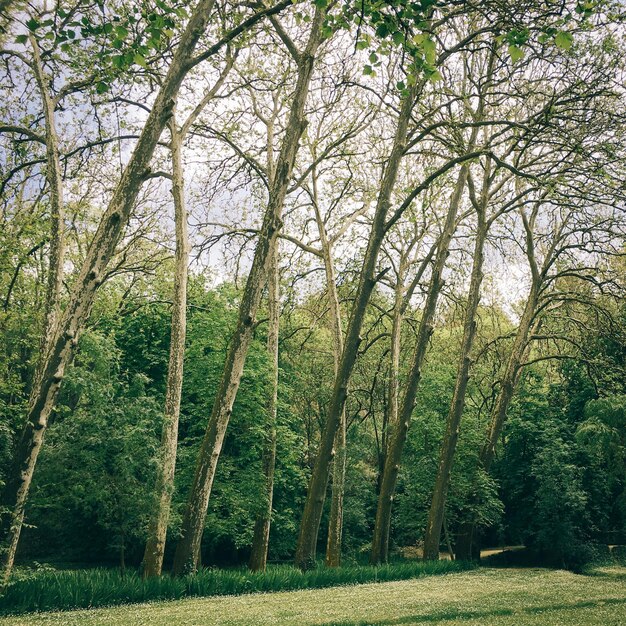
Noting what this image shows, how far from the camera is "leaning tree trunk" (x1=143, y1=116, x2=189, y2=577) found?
11922 millimetres

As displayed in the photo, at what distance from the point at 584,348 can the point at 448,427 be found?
5366 mm

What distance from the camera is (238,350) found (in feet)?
35.5

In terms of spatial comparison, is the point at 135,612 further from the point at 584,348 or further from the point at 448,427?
the point at 584,348

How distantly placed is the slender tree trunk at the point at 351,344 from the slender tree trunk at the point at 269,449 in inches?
115

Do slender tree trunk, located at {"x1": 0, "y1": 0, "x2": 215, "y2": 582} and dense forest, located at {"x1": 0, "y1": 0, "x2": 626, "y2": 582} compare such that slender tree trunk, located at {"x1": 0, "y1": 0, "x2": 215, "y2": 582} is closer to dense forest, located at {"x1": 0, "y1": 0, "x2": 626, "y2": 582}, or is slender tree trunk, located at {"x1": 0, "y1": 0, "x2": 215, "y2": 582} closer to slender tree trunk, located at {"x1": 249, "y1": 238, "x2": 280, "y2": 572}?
dense forest, located at {"x1": 0, "y1": 0, "x2": 626, "y2": 582}

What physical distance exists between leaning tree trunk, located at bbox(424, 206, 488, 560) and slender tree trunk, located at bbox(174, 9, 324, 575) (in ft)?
28.0

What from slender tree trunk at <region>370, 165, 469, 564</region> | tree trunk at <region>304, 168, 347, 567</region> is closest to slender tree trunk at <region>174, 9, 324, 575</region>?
slender tree trunk at <region>370, 165, 469, 564</region>

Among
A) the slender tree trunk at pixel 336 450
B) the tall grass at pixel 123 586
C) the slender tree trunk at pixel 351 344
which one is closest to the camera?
the tall grass at pixel 123 586

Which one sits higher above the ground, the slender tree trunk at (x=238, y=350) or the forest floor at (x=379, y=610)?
the slender tree trunk at (x=238, y=350)

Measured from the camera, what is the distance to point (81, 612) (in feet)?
26.9

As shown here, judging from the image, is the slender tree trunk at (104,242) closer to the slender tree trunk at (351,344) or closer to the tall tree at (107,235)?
the tall tree at (107,235)

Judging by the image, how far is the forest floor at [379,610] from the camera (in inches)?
280

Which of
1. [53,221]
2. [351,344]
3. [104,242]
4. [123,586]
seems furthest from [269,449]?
[104,242]

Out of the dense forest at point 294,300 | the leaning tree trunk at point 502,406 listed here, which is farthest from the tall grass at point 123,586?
the leaning tree trunk at point 502,406
